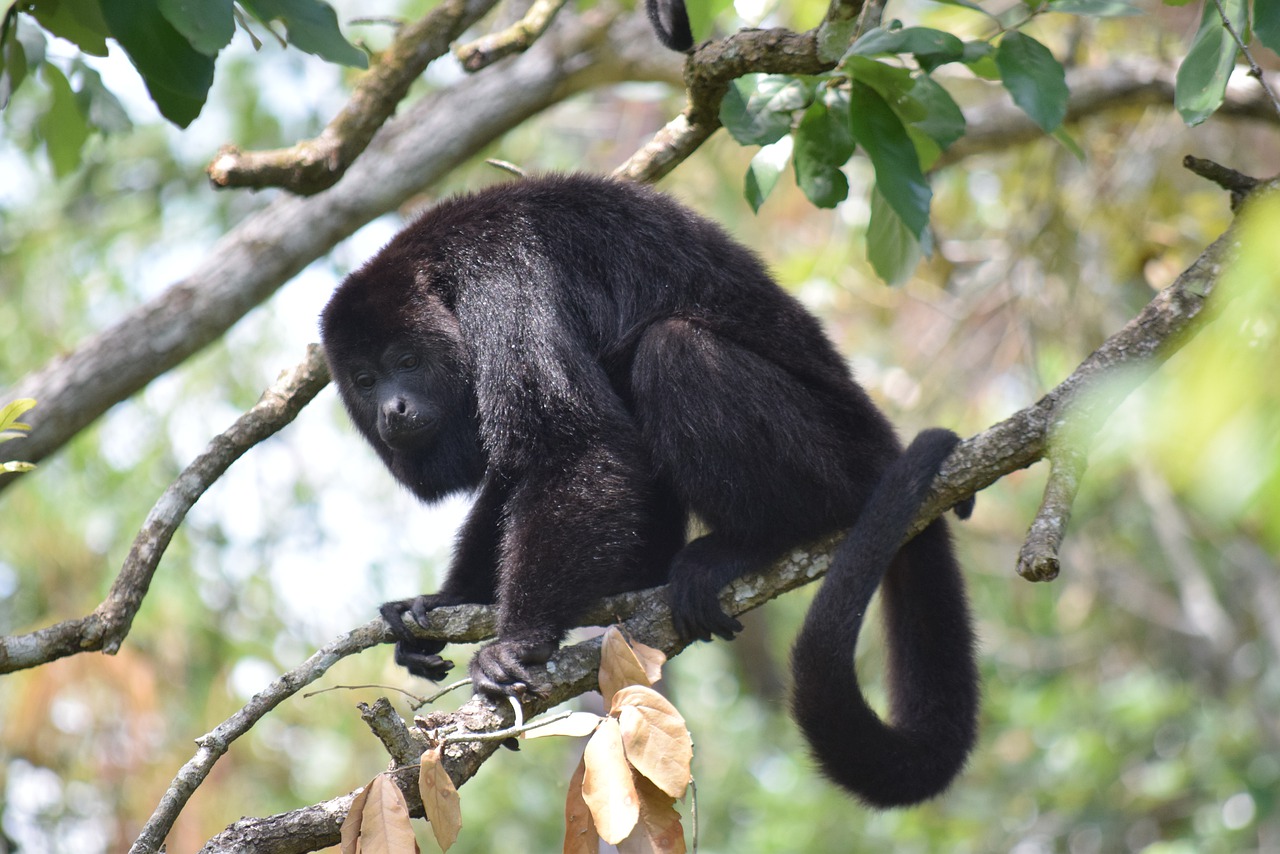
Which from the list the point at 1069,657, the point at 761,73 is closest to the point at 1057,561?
the point at 761,73

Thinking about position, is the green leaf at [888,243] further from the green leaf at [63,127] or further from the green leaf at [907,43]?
the green leaf at [63,127]

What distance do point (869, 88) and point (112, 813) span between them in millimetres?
5538

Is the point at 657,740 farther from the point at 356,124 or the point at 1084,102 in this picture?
the point at 1084,102

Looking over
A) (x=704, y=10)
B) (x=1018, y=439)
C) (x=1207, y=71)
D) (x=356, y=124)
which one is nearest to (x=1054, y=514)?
(x=1018, y=439)

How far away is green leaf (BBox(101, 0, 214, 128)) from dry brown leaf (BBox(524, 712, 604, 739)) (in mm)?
1749

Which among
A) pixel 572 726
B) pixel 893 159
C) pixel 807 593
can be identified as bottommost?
pixel 807 593

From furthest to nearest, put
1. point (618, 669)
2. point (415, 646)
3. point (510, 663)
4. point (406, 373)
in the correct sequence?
point (406, 373) → point (415, 646) → point (510, 663) → point (618, 669)

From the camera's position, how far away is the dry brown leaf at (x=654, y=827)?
2.04 meters

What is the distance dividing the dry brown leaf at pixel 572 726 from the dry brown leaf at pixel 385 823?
26cm

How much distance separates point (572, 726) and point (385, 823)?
376 millimetres

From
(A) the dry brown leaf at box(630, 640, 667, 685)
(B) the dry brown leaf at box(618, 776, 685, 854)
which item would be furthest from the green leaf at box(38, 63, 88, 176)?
(B) the dry brown leaf at box(618, 776, 685, 854)

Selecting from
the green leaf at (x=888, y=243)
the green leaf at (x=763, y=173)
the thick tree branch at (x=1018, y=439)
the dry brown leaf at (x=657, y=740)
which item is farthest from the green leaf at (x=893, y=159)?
the dry brown leaf at (x=657, y=740)

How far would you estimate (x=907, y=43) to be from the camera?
2.69 metres

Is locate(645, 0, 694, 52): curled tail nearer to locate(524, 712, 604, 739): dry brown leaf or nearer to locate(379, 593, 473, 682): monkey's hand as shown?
locate(379, 593, 473, 682): monkey's hand
